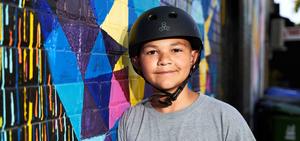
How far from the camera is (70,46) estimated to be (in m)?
1.88

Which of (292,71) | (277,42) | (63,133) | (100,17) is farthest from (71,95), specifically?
(292,71)

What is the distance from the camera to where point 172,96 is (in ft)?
6.86

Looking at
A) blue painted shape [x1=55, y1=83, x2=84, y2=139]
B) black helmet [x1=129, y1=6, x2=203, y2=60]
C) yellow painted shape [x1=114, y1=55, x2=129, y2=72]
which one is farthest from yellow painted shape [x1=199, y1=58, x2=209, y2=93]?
blue painted shape [x1=55, y1=83, x2=84, y2=139]

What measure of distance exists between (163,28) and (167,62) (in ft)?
0.57

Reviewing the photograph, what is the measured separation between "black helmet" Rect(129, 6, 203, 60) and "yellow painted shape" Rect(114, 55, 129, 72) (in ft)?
0.72

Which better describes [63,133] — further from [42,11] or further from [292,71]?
[292,71]

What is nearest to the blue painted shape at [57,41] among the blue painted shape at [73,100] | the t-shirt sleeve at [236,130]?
the blue painted shape at [73,100]

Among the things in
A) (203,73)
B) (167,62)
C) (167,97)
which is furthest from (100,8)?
(203,73)

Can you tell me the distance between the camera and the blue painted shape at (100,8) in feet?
7.02

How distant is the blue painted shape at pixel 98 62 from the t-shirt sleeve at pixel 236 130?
721 millimetres

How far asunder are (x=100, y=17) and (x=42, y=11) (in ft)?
1.93

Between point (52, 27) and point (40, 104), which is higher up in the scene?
point (52, 27)

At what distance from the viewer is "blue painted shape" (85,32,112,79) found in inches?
82.7

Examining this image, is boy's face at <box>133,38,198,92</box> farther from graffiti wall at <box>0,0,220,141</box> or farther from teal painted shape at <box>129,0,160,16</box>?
teal painted shape at <box>129,0,160,16</box>
